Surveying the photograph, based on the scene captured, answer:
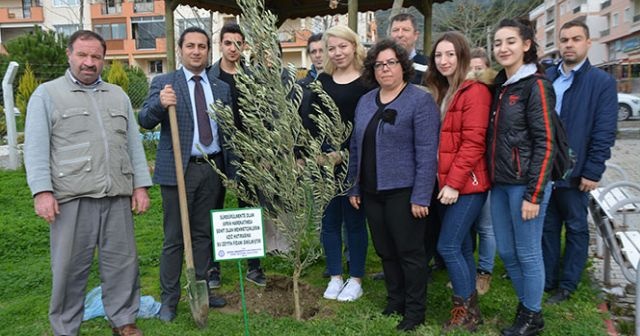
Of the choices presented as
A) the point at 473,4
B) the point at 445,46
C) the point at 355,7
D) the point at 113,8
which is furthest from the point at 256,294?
the point at 113,8

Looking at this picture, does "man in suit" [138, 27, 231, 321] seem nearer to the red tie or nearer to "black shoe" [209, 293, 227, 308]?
the red tie

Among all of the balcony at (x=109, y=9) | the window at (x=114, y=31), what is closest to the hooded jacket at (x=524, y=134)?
the window at (x=114, y=31)

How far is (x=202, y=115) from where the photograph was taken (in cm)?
419

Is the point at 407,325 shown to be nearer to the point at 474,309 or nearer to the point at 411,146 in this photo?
the point at 474,309

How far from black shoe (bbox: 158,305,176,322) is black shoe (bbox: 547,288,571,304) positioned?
3.01 meters

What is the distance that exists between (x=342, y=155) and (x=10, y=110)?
8.67m

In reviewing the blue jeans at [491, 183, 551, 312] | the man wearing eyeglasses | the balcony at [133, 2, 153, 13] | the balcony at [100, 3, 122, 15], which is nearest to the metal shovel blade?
the man wearing eyeglasses

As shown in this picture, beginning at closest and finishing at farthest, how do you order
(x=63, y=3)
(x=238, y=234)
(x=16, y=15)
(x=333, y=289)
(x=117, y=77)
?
(x=238, y=234) < (x=333, y=289) < (x=117, y=77) < (x=63, y=3) < (x=16, y=15)

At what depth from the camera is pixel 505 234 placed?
360cm

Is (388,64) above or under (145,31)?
under

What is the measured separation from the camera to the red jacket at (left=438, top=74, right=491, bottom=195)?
11.5 ft

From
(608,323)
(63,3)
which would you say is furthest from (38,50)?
(63,3)

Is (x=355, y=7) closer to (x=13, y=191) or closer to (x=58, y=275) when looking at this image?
(x=58, y=275)

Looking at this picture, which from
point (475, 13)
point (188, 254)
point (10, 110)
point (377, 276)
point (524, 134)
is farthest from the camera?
point (475, 13)
